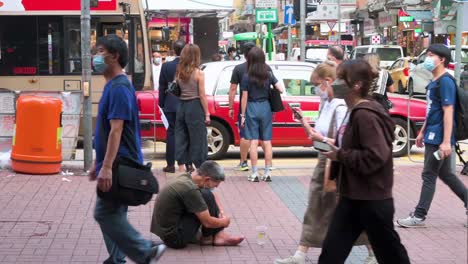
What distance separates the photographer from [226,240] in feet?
22.1

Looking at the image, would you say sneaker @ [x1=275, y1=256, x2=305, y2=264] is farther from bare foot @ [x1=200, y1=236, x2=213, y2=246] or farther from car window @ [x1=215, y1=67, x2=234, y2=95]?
car window @ [x1=215, y1=67, x2=234, y2=95]

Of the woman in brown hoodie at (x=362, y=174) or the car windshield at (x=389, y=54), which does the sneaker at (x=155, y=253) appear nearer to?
the woman in brown hoodie at (x=362, y=174)

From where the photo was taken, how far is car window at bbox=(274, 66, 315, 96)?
1207cm

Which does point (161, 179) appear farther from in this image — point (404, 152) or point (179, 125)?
point (404, 152)

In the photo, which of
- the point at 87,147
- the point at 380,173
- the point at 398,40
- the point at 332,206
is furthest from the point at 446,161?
the point at 398,40

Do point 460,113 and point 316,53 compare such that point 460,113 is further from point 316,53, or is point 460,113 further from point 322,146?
point 316,53

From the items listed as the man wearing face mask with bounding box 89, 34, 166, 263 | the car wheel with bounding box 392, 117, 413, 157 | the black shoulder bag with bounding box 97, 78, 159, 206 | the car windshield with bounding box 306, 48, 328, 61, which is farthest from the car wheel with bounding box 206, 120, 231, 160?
the car windshield with bounding box 306, 48, 328, 61

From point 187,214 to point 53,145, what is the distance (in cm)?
406

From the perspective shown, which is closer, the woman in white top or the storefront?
the woman in white top

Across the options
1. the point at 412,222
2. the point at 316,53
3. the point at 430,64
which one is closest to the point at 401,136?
the point at 412,222

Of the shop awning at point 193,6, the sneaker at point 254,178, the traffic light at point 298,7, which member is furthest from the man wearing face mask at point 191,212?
the shop awning at point 193,6

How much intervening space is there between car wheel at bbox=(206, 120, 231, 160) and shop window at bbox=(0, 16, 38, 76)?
12.0 ft

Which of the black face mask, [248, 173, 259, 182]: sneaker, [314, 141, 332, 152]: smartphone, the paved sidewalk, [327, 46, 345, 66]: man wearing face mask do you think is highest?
[327, 46, 345, 66]: man wearing face mask

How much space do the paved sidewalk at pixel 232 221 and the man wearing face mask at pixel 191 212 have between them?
102mm
